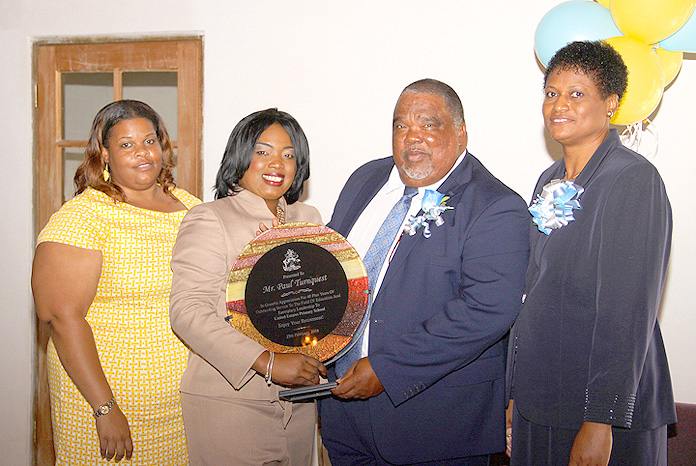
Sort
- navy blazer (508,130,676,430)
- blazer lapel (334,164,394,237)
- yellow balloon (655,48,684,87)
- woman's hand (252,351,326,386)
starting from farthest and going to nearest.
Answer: yellow balloon (655,48,684,87) < blazer lapel (334,164,394,237) < woman's hand (252,351,326,386) < navy blazer (508,130,676,430)

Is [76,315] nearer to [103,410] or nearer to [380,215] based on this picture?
[103,410]

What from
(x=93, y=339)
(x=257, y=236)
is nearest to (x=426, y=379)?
(x=257, y=236)

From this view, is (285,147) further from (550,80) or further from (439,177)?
(550,80)

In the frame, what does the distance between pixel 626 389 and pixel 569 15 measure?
4.61ft

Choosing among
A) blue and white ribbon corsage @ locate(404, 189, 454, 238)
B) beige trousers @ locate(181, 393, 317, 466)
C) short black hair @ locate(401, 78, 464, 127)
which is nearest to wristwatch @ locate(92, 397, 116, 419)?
beige trousers @ locate(181, 393, 317, 466)

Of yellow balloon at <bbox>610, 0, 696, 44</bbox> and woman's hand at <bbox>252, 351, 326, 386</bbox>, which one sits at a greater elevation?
yellow balloon at <bbox>610, 0, 696, 44</bbox>

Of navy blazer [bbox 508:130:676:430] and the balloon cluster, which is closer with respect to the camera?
navy blazer [bbox 508:130:676:430]

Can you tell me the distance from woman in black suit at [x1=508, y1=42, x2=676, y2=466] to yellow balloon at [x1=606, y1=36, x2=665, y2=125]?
0.24 m

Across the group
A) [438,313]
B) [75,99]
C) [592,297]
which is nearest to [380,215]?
[438,313]

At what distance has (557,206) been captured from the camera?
169 centimetres

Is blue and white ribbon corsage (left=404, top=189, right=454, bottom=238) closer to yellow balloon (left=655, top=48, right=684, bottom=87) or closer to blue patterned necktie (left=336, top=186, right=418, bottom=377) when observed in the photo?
blue patterned necktie (left=336, top=186, right=418, bottom=377)

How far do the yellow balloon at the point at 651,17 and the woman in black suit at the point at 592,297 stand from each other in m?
0.37

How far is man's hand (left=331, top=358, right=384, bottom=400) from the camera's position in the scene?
1729mm

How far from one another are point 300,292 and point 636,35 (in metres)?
1.48
